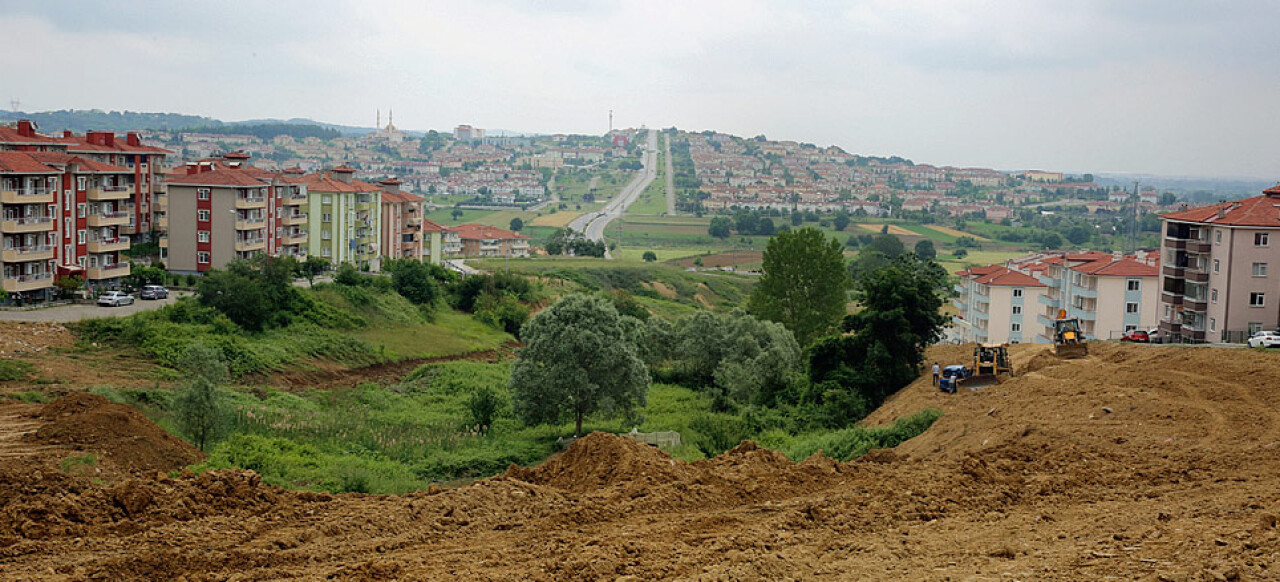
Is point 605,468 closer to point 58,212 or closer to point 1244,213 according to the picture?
point 1244,213

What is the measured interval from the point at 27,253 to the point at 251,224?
49.1 feet

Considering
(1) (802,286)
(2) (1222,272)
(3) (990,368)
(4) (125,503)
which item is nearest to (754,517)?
(4) (125,503)

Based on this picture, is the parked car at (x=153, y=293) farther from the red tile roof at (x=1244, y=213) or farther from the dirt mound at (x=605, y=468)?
the red tile roof at (x=1244, y=213)

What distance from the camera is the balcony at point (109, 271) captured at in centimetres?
4725

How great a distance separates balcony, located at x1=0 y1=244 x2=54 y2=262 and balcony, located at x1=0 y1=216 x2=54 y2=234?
719 millimetres

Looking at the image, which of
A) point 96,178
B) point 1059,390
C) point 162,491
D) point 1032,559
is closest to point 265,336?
point 96,178

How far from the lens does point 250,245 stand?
56719 mm

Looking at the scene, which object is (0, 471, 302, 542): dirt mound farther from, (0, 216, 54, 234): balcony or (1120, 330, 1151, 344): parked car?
(1120, 330, 1151, 344): parked car

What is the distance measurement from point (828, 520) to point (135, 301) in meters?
38.9

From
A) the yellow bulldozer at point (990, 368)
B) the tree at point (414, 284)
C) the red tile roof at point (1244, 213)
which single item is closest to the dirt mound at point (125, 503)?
the yellow bulldozer at point (990, 368)

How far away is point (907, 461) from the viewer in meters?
22.1

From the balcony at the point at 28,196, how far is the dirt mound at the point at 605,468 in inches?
1211

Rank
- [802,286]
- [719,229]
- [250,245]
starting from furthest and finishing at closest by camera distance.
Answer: [719,229], [250,245], [802,286]

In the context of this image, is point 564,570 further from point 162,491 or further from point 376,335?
point 376,335
